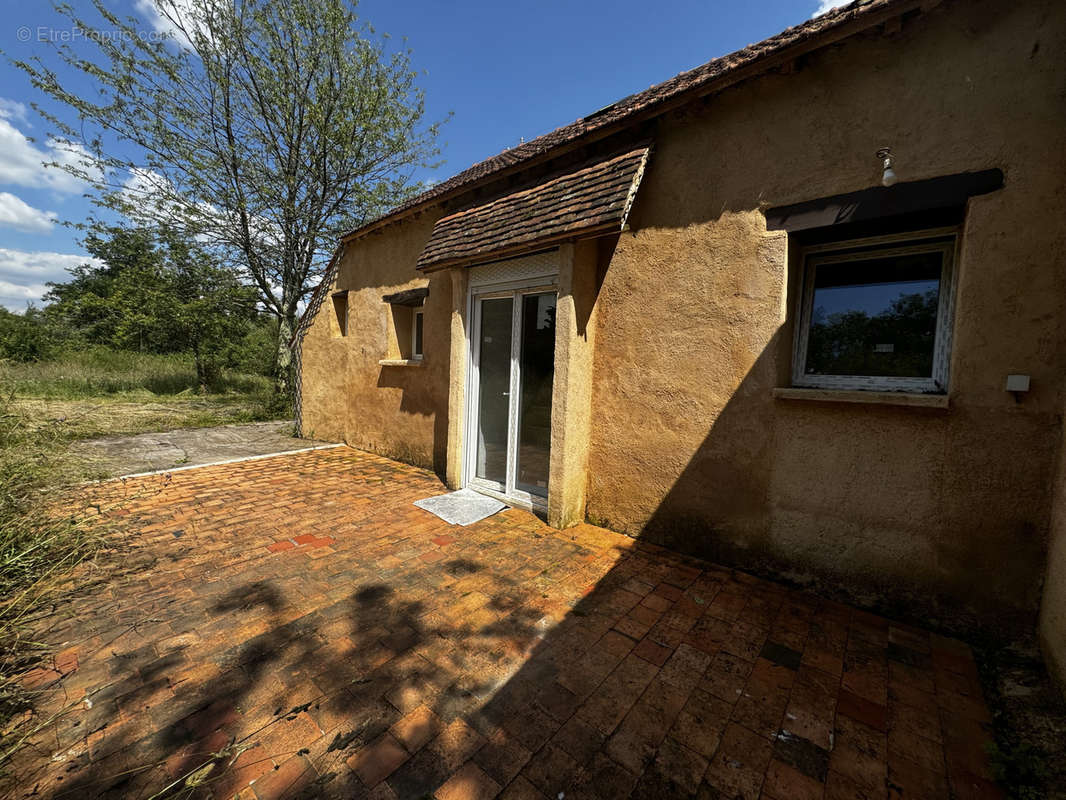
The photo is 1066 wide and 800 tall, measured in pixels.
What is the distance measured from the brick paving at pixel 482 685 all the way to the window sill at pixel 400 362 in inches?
138

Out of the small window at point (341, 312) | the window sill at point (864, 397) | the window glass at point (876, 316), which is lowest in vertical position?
Result: the window sill at point (864, 397)

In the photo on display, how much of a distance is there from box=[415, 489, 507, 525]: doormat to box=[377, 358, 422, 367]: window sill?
240 centimetres

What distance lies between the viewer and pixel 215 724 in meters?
1.93

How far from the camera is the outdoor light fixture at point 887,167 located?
278 cm

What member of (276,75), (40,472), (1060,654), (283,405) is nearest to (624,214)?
→ (1060,654)

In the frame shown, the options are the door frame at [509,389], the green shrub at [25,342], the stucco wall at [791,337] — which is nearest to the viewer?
the stucco wall at [791,337]

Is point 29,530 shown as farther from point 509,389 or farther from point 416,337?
point 416,337

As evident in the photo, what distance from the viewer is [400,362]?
689cm

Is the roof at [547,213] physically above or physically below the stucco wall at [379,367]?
above

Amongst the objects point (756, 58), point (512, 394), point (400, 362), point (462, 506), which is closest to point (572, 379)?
point (512, 394)

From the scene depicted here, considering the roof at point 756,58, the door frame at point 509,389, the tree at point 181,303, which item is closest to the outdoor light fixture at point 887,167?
the roof at point 756,58

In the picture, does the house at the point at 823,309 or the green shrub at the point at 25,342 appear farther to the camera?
the green shrub at the point at 25,342

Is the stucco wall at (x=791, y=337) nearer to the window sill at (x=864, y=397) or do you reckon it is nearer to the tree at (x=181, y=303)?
the window sill at (x=864, y=397)

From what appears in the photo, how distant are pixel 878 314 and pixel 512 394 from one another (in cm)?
361
